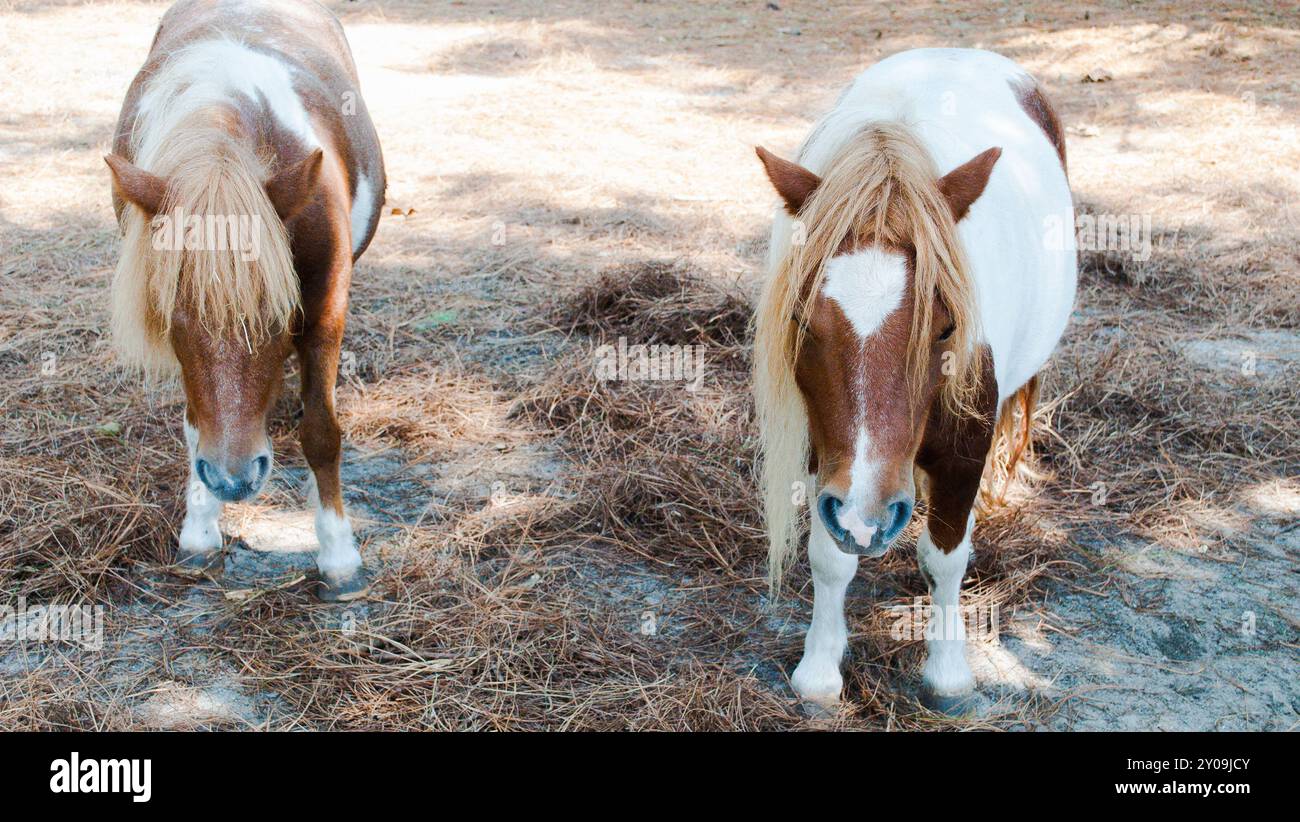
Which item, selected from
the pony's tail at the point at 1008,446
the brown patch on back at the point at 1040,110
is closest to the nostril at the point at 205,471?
the pony's tail at the point at 1008,446

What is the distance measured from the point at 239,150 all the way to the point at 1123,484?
3.35m

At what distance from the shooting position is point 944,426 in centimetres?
261

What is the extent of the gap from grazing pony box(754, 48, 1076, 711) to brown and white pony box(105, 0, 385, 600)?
51.7 inches

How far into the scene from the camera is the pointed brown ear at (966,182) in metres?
2.37

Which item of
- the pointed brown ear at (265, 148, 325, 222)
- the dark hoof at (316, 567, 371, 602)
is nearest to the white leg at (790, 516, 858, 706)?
the dark hoof at (316, 567, 371, 602)

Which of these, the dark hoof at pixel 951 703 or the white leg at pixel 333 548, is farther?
the white leg at pixel 333 548

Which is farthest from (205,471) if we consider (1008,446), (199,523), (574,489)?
(1008,446)

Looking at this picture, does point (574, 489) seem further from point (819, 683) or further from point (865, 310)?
point (865, 310)

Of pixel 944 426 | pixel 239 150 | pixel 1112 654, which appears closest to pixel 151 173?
pixel 239 150

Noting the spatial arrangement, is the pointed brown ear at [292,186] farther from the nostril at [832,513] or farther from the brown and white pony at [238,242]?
the nostril at [832,513]

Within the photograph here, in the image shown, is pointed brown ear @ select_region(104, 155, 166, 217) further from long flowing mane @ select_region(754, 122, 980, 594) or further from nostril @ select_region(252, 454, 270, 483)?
long flowing mane @ select_region(754, 122, 980, 594)

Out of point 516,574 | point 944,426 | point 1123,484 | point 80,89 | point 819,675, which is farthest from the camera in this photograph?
point 80,89

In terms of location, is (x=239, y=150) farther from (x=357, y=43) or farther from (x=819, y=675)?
(x=357, y=43)

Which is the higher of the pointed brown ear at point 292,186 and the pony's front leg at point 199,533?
the pointed brown ear at point 292,186
